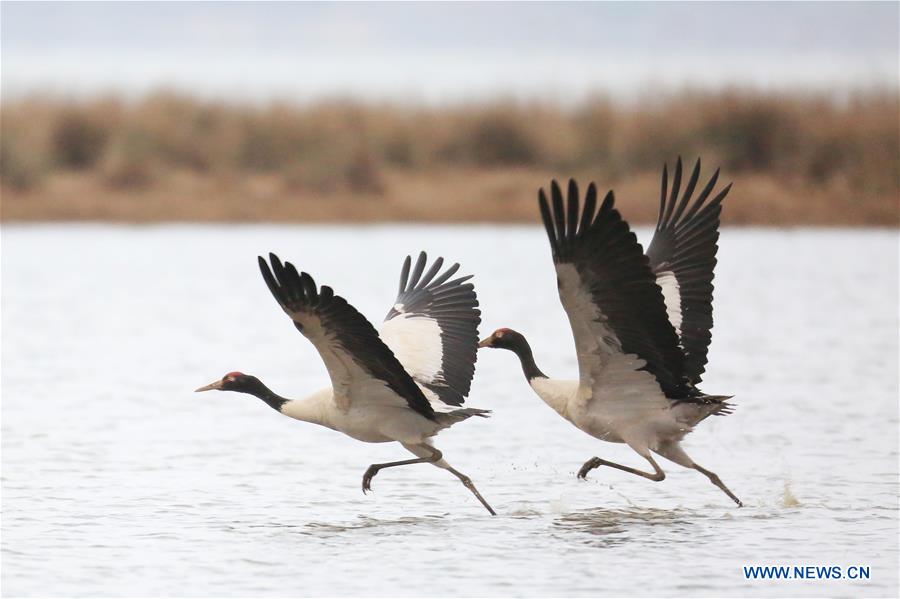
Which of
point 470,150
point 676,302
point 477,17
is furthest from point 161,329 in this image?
point 477,17

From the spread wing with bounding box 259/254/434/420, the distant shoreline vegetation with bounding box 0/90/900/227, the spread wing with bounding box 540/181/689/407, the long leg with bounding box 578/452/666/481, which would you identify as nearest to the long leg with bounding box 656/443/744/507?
the long leg with bounding box 578/452/666/481

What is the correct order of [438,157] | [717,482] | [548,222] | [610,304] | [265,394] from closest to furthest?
[548,222] → [610,304] → [717,482] → [265,394] → [438,157]

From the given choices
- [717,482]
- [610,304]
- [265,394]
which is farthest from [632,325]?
[265,394]

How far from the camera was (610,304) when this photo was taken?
866 centimetres

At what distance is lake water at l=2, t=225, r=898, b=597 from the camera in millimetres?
8227

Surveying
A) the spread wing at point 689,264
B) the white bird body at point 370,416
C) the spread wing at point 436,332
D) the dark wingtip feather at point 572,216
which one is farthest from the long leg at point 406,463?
the dark wingtip feather at point 572,216

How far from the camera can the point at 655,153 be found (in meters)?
28.7

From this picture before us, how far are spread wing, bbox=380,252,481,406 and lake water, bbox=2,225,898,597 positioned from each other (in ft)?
2.44

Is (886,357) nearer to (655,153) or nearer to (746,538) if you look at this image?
(746,538)

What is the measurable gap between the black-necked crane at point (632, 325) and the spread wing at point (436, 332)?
10.6 inches

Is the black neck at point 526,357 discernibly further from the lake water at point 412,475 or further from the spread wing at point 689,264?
the spread wing at point 689,264

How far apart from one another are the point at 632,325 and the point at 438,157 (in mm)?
21064

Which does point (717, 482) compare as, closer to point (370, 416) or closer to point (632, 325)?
point (632, 325)

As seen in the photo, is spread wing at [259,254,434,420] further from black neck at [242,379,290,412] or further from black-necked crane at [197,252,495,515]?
black neck at [242,379,290,412]
